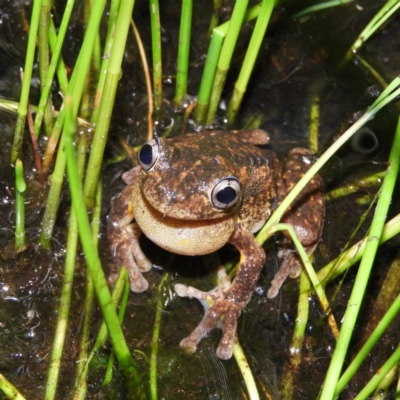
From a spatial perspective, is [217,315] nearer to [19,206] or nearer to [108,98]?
[19,206]

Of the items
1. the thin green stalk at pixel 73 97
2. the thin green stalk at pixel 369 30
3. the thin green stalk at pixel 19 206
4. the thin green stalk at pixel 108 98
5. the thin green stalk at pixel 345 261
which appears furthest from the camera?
the thin green stalk at pixel 369 30

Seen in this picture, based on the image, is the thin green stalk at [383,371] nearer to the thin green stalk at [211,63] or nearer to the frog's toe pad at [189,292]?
the frog's toe pad at [189,292]

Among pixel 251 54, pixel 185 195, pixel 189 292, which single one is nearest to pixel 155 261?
pixel 189 292

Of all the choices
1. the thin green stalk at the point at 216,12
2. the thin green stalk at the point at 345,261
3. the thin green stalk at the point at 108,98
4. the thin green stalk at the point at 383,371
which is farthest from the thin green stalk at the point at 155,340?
the thin green stalk at the point at 216,12

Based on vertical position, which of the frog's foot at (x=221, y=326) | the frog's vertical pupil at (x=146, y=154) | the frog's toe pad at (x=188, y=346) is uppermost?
the frog's vertical pupil at (x=146, y=154)

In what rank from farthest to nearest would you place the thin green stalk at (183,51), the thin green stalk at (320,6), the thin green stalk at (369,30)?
the thin green stalk at (320,6) < the thin green stalk at (369,30) < the thin green stalk at (183,51)

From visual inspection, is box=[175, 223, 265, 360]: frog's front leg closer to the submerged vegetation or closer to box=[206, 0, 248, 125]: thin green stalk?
the submerged vegetation

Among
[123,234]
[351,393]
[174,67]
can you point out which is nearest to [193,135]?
[123,234]
